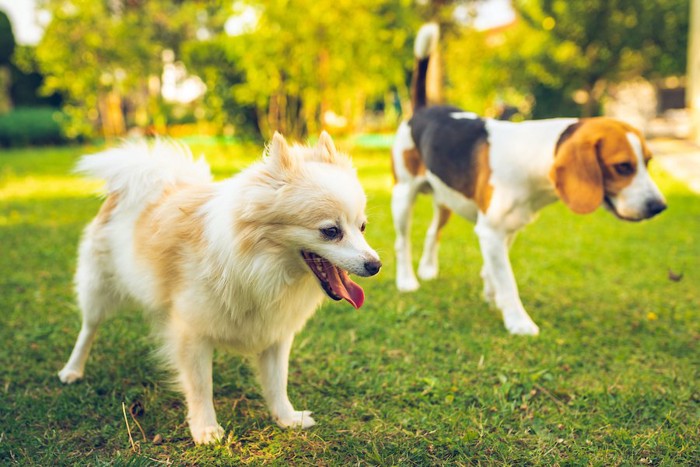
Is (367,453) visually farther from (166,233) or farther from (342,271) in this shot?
(166,233)

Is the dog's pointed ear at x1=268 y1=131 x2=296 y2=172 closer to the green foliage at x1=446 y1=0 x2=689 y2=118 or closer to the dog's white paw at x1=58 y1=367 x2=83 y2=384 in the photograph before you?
the dog's white paw at x1=58 y1=367 x2=83 y2=384

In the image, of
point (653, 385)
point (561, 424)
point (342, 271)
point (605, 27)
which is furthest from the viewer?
→ point (605, 27)

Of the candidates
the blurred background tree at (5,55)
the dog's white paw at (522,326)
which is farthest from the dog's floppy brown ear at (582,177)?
the blurred background tree at (5,55)

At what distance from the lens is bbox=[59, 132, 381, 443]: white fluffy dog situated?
2244 mm

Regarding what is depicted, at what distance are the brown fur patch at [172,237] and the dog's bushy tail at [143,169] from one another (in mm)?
190

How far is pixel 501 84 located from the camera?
18094mm

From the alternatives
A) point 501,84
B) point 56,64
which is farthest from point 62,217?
point 501,84

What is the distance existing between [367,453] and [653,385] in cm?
161

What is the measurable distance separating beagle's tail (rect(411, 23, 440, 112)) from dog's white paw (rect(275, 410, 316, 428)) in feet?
9.61

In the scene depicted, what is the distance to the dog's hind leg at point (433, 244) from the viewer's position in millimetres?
4863

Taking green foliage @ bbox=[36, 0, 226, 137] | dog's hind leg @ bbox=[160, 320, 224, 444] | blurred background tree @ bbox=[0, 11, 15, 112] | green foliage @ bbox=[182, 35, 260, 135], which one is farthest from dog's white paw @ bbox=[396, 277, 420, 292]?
blurred background tree @ bbox=[0, 11, 15, 112]

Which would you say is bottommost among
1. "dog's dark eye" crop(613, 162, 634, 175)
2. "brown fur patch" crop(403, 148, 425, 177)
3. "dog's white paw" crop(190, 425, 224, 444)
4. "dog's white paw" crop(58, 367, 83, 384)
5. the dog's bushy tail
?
"dog's white paw" crop(58, 367, 83, 384)

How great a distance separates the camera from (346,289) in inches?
94.2

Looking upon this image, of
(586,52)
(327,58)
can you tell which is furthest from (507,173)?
(586,52)
